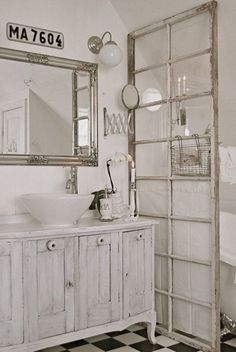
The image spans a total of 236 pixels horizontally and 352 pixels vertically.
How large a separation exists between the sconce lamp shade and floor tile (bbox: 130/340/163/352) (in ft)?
7.22

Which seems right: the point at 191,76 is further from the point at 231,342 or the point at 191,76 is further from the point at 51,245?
the point at 231,342

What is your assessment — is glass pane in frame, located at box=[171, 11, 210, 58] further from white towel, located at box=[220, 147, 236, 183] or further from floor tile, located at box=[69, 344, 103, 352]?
floor tile, located at box=[69, 344, 103, 352]

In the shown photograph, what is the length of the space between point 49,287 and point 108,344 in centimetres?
80

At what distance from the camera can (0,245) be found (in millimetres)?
2887

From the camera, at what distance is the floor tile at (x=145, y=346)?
3.45 metres

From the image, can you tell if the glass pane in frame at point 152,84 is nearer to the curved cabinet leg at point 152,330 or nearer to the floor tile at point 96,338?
the curved cabinet leg at point 152,330

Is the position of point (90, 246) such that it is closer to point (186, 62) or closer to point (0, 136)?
point (0, 136)

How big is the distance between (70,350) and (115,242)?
859 millimetres

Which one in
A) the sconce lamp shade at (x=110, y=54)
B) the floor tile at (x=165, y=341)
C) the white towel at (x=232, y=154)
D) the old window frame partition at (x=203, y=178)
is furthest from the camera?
the white towel at (x=232, y=154)

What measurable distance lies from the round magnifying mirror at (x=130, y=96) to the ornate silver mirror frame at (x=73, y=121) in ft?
0.86

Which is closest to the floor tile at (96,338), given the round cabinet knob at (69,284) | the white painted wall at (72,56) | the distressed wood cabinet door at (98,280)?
the distressed wood cabinet door at (98,280)

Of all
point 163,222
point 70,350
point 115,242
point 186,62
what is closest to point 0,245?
point 115,242

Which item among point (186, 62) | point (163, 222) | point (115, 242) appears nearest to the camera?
point (115, 242)

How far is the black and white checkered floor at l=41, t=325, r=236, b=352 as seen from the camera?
3.44m
